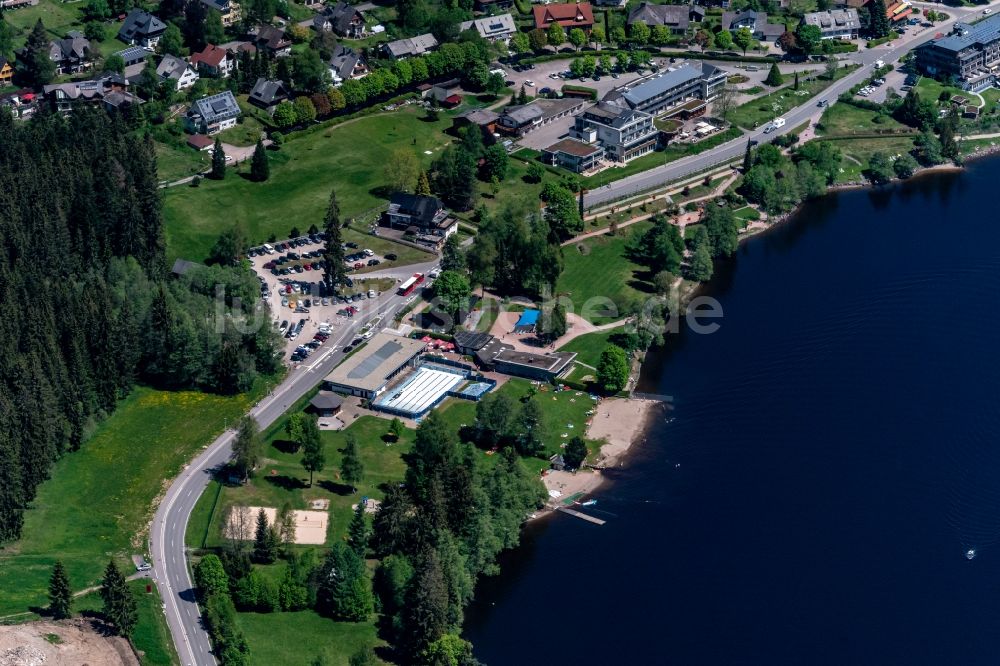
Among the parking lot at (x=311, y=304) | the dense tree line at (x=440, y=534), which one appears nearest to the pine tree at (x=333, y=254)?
the parking lot at (x=311, y=304)

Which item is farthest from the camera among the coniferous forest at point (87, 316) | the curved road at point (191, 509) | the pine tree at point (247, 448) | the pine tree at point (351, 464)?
the coniferous forest at point (87, 316)

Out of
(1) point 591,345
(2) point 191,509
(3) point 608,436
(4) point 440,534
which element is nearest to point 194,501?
(2) point 191,509

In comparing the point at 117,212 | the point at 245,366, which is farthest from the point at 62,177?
the point at 245,366

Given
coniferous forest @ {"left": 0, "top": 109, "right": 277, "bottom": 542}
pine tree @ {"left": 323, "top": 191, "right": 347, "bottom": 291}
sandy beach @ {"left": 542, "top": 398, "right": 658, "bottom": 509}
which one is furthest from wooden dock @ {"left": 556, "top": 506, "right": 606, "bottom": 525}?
pine tree @ {"left": 323, "top": 191, "right": 347, "bottom": 291}

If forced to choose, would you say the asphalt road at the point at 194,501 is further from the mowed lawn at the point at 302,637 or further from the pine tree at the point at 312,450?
the pine tree at the point at 312,450

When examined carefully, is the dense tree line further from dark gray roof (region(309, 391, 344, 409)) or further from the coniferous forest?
the coniferous forest

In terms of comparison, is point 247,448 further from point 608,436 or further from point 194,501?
point 608,436

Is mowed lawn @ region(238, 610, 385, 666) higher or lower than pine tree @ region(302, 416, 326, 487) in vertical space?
lower

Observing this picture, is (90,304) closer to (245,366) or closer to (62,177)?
(245,366)
